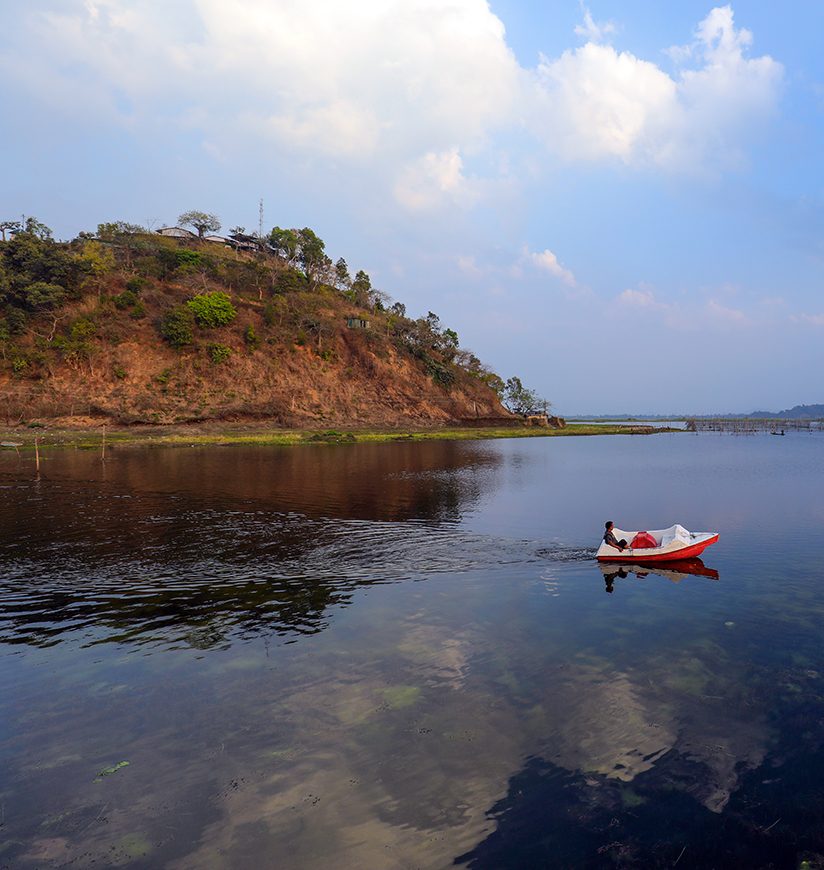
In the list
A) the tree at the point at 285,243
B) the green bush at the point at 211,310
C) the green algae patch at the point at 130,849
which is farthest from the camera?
the tree at the point at 285,243

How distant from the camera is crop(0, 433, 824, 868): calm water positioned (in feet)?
28.3

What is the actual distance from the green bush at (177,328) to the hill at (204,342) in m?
0.28

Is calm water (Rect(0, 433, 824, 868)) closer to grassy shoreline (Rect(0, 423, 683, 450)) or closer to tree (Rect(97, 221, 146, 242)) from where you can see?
grassy shoreline (Rect(0, 423, 683, 450))

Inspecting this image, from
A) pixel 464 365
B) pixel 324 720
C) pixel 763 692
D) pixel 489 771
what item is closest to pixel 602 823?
pixel 489 771

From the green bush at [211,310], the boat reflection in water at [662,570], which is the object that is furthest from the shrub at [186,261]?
the boat reflection in water at [662,570]

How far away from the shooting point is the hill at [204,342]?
9244 cm

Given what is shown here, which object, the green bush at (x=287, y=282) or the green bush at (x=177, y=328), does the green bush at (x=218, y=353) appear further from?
the green bush at (x=287, y=282)

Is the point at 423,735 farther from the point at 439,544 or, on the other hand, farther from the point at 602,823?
the point at 439,544

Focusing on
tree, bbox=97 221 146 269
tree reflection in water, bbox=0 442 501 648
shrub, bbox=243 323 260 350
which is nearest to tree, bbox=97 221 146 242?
tree, bbox=97 221 146 269

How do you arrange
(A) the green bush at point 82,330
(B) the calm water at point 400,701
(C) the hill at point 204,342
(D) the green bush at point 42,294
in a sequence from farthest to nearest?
(A) the green bush at point 82,330 < (D) the green bush at point 42,294 < (C) the hill at point 204,342 < (B) the calm water at point 400,701

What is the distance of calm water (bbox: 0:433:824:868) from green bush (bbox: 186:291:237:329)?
3384 inches

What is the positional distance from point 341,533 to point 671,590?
16108 mm

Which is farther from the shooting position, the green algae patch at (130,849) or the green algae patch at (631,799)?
the green algae patch at (631,799)

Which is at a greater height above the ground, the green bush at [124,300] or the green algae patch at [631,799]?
the green bush at [124,300]
